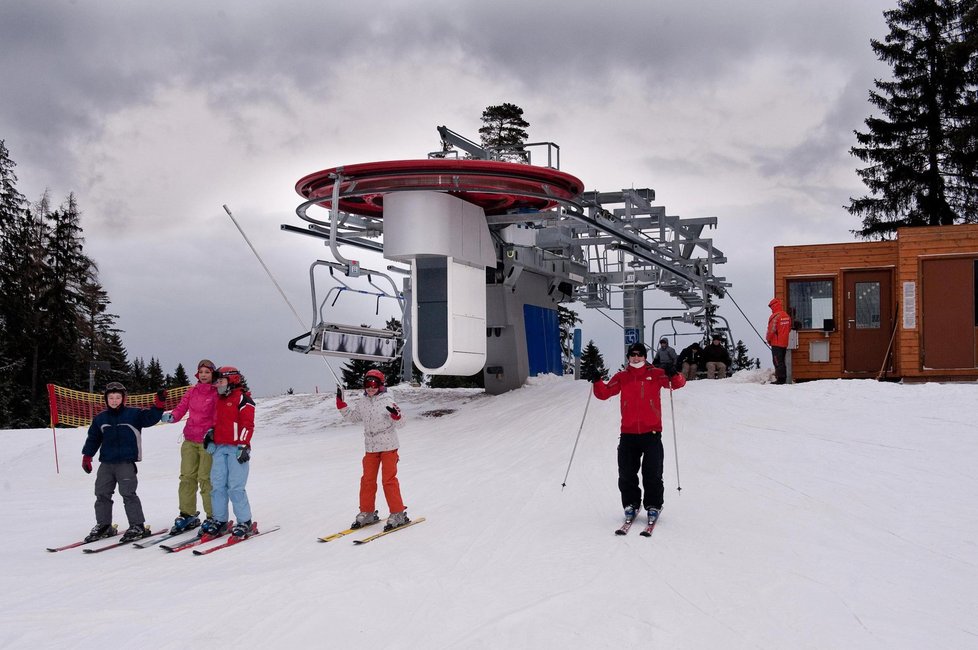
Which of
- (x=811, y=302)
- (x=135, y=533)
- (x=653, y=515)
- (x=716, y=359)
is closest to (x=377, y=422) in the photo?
(x=135, y=533)

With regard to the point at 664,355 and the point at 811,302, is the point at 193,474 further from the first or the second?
the point at 811,302

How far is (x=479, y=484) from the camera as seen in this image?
12617mm

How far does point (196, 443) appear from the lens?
32.3 feet

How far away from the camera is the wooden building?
60.7ft

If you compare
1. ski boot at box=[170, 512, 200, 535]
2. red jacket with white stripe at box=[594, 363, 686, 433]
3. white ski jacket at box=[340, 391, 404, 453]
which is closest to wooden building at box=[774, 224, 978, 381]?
red jacket with white stripe at box=[594, 363, 686, 433]

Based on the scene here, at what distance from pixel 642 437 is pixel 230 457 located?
446cm

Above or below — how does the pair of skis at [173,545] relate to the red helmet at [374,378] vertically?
below

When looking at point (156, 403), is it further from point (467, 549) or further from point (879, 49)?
point (879, 49)

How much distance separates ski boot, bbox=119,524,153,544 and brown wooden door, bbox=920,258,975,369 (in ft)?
52.8

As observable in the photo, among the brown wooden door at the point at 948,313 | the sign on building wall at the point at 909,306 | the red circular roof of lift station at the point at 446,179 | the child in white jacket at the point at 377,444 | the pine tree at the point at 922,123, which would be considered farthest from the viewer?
the pine tree at the point at 922,123

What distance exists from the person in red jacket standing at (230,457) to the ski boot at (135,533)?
0.79 m

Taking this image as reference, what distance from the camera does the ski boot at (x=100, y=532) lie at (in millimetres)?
9664

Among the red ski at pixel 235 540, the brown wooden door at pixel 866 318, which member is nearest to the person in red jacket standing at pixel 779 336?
the brown wooden door at pixel 866 318

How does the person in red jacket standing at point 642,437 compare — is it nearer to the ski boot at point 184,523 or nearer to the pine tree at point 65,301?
the ski boot at point 184,523
